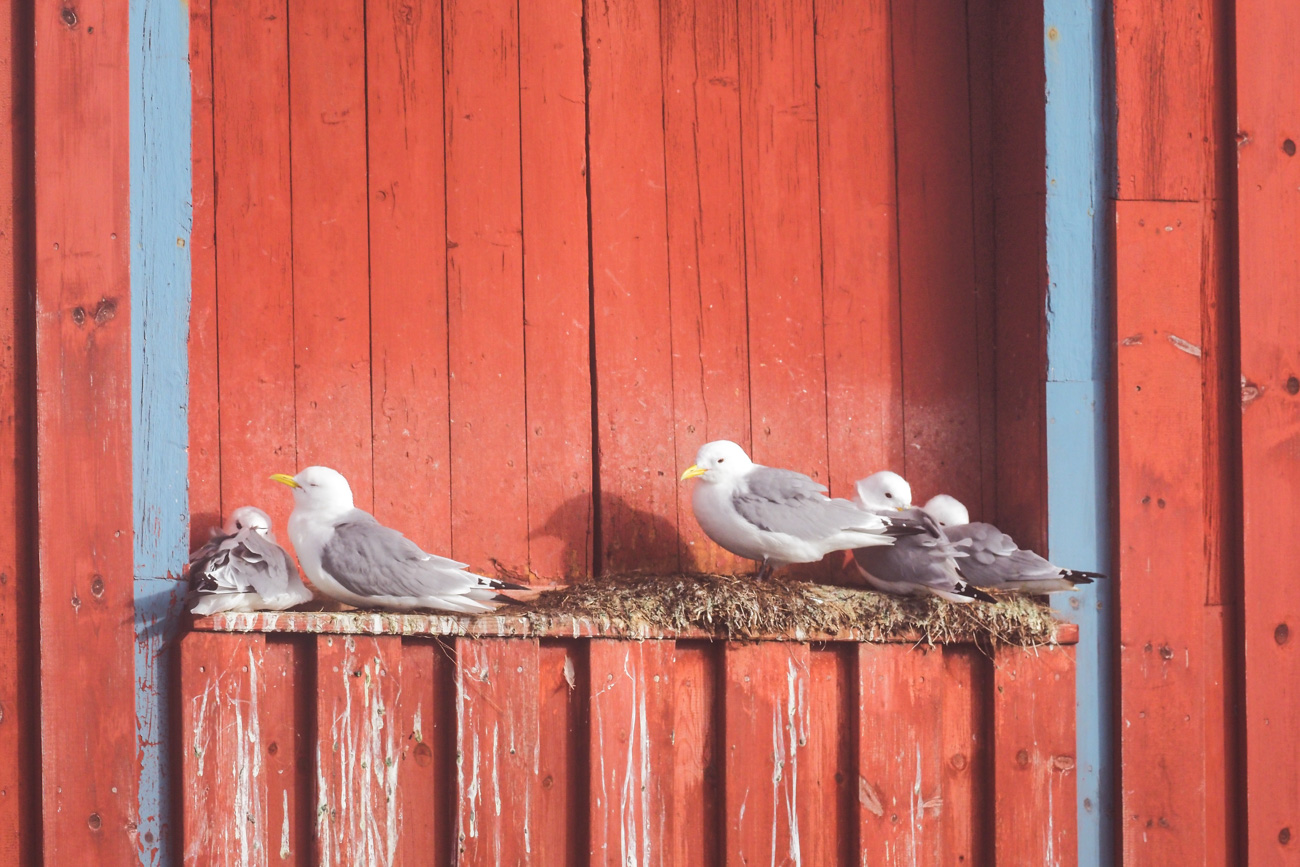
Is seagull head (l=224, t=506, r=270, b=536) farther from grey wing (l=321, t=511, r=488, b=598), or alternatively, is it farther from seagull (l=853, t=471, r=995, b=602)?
seagull (l=853, t=471, r=995, b=602)

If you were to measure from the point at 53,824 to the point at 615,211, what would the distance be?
2281 millimetres

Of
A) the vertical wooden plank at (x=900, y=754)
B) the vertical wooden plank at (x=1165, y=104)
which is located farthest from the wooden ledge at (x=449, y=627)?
the vertical wooden plank at (x=1165, y=104)

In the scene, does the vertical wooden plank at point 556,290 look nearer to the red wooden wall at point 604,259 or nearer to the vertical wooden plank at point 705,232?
the red wooden wall at point 604,259

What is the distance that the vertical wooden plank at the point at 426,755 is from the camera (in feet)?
8.68

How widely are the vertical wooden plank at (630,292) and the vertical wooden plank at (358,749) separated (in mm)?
813

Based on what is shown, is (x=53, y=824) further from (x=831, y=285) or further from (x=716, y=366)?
(x=831, y=285)

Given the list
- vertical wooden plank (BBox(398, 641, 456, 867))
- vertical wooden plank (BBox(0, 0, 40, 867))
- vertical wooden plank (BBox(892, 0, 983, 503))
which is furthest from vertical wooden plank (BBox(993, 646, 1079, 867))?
vertical wooden plank (BBox(0, 0, 40, 867))

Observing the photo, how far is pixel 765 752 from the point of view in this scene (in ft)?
8.81

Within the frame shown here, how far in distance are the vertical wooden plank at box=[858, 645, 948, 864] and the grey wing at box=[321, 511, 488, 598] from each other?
42.3 inches

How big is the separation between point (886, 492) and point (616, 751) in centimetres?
107

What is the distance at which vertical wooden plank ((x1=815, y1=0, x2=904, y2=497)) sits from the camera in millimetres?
3275

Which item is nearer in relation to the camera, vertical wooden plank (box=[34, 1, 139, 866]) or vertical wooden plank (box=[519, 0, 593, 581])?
vertical wooden plank (box=[34, 1, 139, 866])

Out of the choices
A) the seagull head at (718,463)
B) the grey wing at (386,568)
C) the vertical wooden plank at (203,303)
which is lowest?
the grey wing at (386,568)

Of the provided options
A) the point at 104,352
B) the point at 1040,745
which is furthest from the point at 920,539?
the point at 104,352
